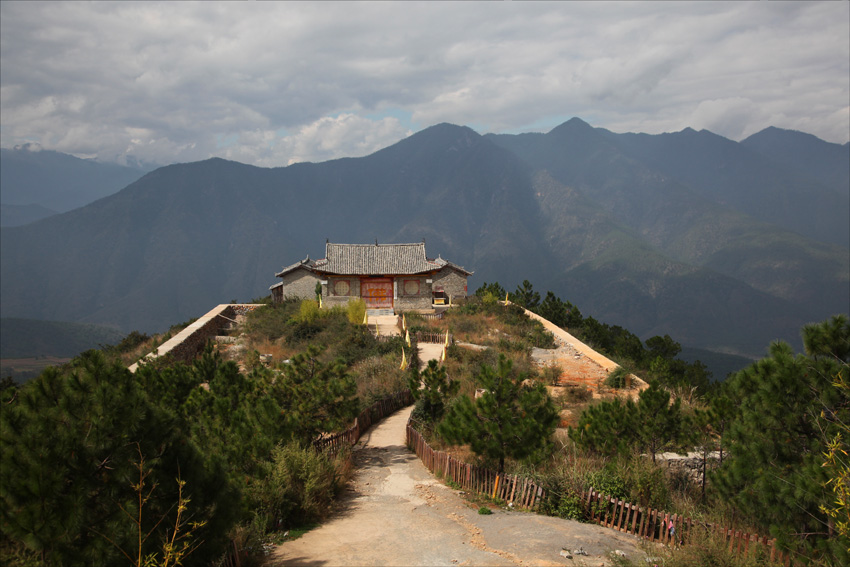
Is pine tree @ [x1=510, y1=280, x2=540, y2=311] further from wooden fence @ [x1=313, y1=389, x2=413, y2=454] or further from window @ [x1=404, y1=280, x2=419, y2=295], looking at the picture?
wooden fence @ [x1=313, y1=389, x2=413, y2=454]

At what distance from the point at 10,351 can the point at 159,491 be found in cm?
12817

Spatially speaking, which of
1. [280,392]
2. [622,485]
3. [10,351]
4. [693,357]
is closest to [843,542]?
[622,485]

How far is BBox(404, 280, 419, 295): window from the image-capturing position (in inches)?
1567

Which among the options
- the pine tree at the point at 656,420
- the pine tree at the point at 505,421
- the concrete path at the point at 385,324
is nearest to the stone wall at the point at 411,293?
the concrete path at the point at 385,324

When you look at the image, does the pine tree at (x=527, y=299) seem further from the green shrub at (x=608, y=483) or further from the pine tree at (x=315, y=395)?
the green shrub at (x=608, y=483)

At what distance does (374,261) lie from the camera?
40.3 metres

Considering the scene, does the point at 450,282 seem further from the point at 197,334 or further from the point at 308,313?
the point at 197,334

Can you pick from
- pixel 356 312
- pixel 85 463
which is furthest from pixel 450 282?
pixel 85 463

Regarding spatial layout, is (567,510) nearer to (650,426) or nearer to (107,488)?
(650,426)

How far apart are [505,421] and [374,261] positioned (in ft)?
100

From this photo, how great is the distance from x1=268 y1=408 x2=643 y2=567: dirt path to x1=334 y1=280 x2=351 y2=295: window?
2876 cm

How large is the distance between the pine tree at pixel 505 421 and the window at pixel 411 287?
94.9 feet

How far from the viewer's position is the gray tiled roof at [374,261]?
39.2 m

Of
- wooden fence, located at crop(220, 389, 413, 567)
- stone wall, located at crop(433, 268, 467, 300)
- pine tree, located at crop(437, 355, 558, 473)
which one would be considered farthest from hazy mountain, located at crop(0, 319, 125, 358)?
pine tree, located at crop(437, 355, 558, 473)
